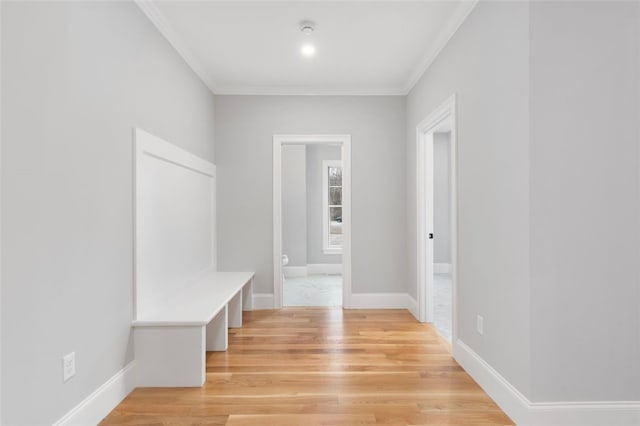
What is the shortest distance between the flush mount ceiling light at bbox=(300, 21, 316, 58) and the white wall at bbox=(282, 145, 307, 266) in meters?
3.38

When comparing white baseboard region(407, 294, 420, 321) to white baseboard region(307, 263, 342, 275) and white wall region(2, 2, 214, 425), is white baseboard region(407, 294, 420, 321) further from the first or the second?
white baseboard region(307, 263, 342, 275)

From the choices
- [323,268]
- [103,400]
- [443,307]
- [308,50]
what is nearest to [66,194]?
[103,400]

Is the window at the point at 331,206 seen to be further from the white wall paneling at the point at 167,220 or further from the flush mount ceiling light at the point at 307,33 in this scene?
the flush mount ceiling light at the point at 307,33

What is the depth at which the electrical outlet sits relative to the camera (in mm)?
1710

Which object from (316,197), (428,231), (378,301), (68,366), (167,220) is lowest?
(378,301)

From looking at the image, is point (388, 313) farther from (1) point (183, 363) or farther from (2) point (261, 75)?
(2) point (261, 75)

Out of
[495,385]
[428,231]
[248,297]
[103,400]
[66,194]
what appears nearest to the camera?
[66,194]

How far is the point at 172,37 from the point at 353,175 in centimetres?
229

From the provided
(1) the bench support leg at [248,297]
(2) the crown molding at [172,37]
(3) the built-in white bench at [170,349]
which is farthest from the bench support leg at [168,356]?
(2) the crown molding at [172,37]

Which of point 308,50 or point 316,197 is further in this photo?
point 316,197

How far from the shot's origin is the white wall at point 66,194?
56.8 inches

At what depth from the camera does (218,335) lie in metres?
3.02

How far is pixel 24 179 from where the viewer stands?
4.87ft

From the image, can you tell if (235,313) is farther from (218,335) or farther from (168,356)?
(168,356)
